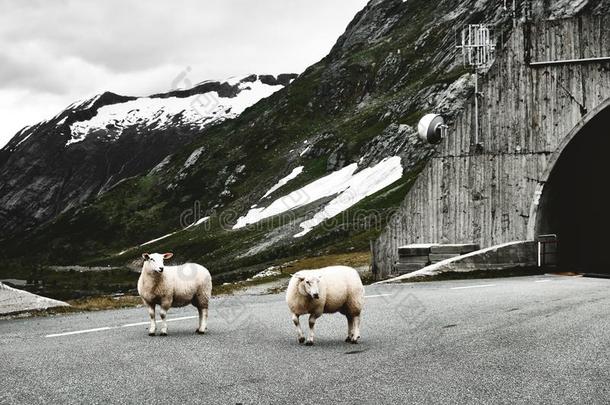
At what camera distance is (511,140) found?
2995cm

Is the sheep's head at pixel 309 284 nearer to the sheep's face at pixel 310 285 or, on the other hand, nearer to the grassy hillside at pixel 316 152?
the sheep's face at pixel 310 285

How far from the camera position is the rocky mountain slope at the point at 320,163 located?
312ft

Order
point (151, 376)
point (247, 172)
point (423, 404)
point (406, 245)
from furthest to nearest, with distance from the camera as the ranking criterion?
point (247, 172)
point (406, 245)
point (151, 376)
point (423, 404)

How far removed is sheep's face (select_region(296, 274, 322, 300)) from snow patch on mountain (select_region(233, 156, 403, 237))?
3174 inches

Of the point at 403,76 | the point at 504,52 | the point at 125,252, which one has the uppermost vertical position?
the point at 403,76

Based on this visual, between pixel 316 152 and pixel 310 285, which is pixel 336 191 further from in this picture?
pixel 310 285

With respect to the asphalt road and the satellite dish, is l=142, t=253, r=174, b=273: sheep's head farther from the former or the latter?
the satellite dish

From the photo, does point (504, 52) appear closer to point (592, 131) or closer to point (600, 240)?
point (592, 131)

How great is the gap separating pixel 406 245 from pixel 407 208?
1579mm

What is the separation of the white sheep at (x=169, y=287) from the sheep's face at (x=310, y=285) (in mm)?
2609

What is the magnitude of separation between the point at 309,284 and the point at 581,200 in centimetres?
2608

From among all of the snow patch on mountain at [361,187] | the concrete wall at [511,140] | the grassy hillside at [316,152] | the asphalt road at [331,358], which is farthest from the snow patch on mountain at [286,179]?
the asphalt road at [331,358]

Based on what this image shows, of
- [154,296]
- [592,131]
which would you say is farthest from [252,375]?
[592,131]

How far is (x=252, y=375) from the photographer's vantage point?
9.63 meters
